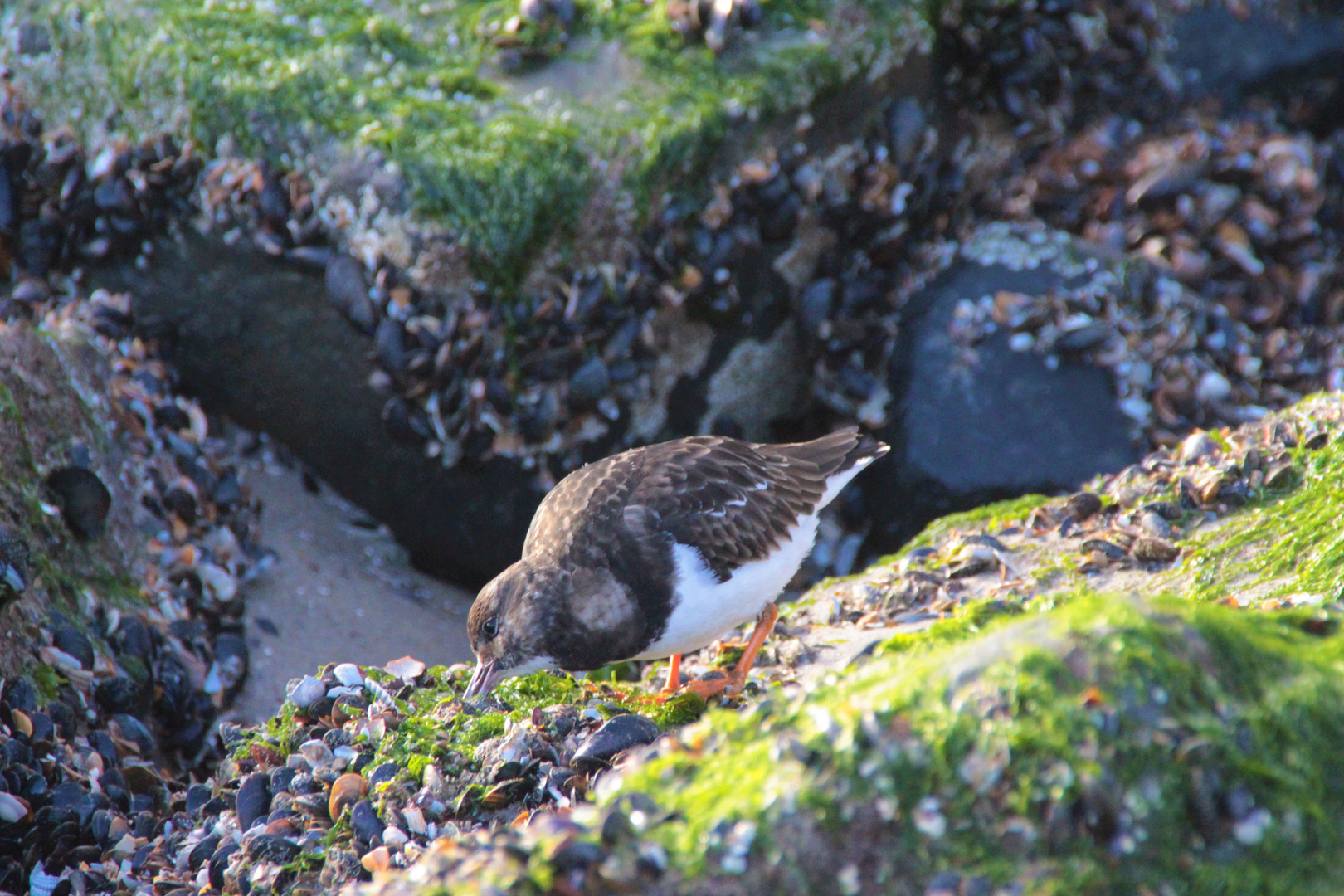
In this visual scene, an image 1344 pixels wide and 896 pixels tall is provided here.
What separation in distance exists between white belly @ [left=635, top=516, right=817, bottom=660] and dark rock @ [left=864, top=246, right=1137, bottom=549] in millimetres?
2127

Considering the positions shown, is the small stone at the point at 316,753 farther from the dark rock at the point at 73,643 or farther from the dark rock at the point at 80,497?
the dark rock at the point at 80,497

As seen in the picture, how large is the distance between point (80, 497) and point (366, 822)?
227 centimetres

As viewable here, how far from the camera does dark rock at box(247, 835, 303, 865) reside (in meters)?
3.20

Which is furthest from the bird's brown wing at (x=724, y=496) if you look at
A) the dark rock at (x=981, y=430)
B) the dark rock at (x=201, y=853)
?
the dark rock at (x=201, y=853)

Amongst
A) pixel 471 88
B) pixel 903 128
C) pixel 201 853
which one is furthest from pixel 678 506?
pixel 903 128

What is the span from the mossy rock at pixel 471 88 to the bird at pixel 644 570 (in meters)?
1.93

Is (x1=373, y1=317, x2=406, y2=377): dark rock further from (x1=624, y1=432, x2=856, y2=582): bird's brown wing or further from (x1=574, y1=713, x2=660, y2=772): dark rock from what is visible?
(x1=574, y1=713, x2=660, y2=772): dark rock

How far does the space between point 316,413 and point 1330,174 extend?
6825mm

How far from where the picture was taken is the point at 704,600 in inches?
146

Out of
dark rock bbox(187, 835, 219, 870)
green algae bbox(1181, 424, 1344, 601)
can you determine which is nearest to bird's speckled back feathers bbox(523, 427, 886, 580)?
dark rock bbox(187, 835, 219, 870)

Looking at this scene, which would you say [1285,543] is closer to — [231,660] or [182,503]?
[231,660]

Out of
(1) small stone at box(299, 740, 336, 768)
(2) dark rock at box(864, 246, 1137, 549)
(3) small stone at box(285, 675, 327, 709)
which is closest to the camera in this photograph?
(1) small stone at box(299, 740, 336, 768)

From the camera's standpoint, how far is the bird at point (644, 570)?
3656 mm

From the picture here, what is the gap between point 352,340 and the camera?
5664mm
